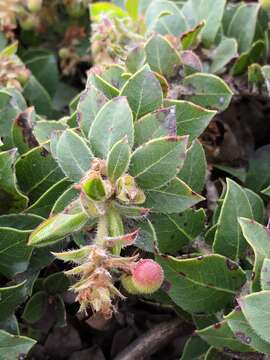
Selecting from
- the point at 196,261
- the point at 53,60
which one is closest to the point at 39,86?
the point at 53,60

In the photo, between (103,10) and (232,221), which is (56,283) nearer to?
(232,221)

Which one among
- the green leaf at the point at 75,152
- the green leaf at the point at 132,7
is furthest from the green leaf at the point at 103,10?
the green leaf at the point at 75,152

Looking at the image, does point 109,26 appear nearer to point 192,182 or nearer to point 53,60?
point 53,60

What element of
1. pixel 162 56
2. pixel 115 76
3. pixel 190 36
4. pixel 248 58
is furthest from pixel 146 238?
pixel 248 58

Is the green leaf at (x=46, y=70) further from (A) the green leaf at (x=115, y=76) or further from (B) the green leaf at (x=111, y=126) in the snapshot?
(B) the green leaf at (x=111, y=126)

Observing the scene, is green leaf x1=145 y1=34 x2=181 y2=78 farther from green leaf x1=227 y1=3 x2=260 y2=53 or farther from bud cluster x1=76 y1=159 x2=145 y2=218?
bud cluster x1=76 y1=159 x2=145 y2=218

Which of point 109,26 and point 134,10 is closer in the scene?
point 109,26

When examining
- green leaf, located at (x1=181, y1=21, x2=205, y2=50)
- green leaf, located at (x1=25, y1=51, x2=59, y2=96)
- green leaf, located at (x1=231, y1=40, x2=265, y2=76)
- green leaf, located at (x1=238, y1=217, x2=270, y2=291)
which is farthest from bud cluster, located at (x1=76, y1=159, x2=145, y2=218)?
green leaf, located at (x1=25, y1=51, x2=59, y2=96)
